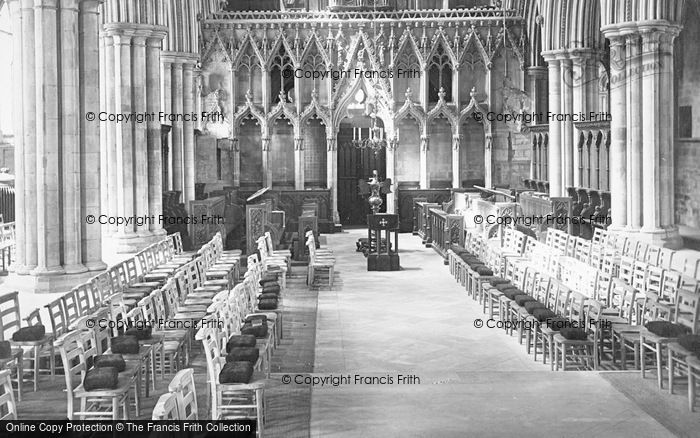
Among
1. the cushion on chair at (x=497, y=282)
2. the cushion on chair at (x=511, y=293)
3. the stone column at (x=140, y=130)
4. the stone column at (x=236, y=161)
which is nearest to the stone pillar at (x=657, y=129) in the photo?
the cushion on chair at (x=497, y=282)

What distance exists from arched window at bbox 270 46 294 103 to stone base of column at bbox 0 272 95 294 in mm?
16570

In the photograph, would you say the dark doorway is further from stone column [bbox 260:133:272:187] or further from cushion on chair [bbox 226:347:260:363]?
cushion on chair [bbox 226:347:260:363]

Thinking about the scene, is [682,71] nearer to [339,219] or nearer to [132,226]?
[339,219]

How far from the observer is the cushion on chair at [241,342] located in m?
8.31

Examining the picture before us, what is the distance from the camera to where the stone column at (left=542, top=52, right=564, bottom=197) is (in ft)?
82.5

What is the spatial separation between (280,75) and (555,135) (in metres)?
9.69

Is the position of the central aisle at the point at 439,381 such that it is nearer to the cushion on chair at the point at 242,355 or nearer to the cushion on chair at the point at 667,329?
the cushion on chair at the point at 242,355

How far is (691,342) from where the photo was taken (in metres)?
8.06

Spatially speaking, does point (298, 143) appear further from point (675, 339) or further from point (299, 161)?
point (675, 339)

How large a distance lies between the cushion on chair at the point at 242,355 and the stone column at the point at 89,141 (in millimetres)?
7064

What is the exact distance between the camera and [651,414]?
7586 millimetres

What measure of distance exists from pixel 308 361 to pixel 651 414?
4203 millimetres

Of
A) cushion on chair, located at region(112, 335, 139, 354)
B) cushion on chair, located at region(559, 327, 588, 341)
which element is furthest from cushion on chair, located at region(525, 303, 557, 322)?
cushion on chair, located at region(112, 335, 139, 354)

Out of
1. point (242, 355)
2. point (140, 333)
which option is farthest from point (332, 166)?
point (242, 355)
